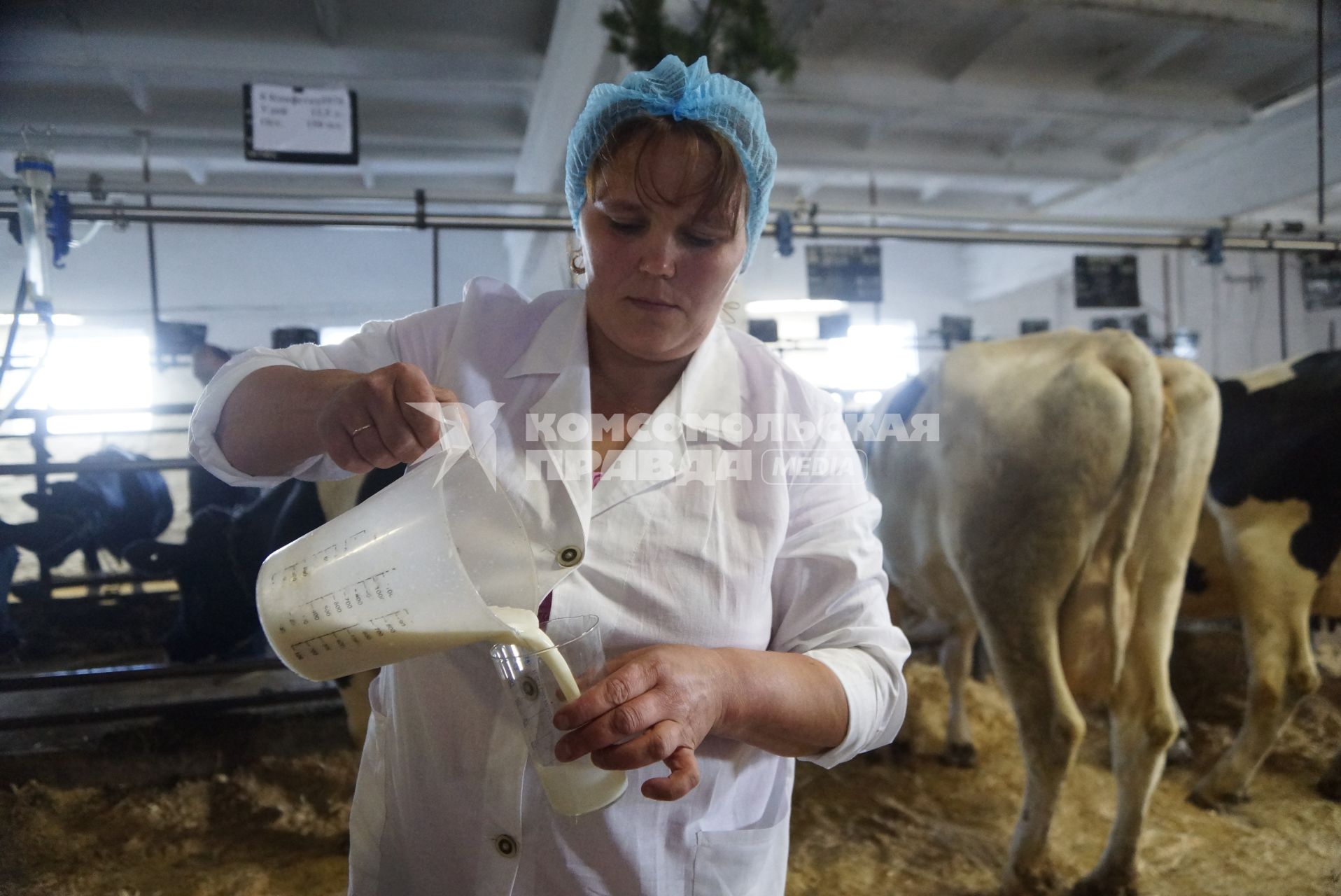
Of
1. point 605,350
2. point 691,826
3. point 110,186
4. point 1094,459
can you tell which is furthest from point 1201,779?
point 110,186

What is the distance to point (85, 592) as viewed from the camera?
2.35m

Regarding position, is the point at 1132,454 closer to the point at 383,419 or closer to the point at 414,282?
the point at 383,419

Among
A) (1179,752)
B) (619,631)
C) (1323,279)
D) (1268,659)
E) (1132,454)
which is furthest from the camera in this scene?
(1179,752)

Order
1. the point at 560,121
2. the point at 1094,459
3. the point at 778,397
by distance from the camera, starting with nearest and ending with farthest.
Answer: the point at 778,397, the point at 1094,459, the point at 560,121

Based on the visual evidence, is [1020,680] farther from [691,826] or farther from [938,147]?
[938,147]

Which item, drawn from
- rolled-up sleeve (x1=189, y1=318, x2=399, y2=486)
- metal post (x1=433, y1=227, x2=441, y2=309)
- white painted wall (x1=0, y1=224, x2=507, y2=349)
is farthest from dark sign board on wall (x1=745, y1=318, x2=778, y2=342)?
white painted wall (x1=0, y1=224, x2=507, y2=349)

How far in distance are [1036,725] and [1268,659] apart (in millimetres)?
1003

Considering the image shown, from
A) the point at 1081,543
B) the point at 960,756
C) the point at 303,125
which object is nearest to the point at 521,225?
the point at 303,125

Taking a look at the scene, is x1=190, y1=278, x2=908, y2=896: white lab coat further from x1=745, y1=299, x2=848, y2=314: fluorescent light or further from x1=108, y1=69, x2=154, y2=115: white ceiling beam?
x1=745, y1=299, x2=848, y2=314: fluorescent light

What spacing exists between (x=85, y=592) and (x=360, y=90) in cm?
338

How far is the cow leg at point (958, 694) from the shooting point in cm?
259

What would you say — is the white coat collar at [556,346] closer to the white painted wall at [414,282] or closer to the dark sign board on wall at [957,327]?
the dark sign board on wall at [957,327]

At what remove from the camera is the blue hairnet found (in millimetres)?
877

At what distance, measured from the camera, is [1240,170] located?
5609 millimetres
